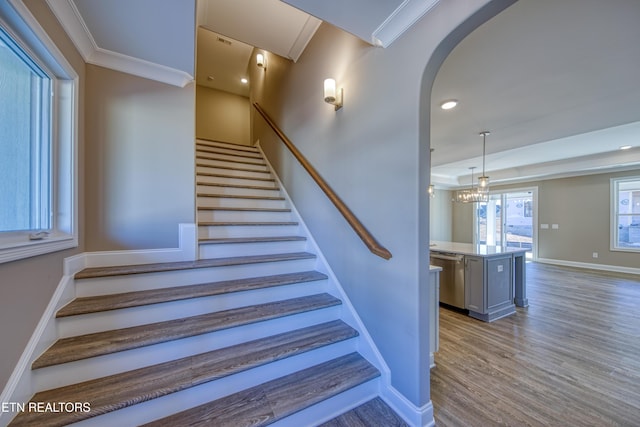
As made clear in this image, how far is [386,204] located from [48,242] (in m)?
1.91

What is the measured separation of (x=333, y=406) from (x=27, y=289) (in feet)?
5.54

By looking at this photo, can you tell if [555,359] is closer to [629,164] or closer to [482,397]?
[482,397]

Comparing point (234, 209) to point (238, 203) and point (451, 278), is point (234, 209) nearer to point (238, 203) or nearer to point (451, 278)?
point (238, 203)

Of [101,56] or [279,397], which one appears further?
[101,56]

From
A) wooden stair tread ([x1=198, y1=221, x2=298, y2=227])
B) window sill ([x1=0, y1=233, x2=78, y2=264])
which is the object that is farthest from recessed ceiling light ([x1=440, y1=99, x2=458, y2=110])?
window sill ([x1=0, y1=233, x2=78, y2=264])

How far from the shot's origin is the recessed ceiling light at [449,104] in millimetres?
2742

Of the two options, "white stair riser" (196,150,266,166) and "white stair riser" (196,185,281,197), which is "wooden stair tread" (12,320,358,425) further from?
"white stair riser" (196,150,266,166)

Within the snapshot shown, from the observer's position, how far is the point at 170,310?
1.64 meters

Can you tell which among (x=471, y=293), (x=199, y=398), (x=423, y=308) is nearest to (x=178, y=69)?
(x=199, y=398)

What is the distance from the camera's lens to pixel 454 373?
6.44 feet

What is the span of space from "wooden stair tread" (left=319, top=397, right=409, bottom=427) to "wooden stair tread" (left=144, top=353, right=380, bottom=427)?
15cm

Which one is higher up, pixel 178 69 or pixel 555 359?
pixel 178 69

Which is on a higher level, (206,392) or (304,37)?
(304,37)

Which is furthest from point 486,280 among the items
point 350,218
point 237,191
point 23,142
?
point 23,142
